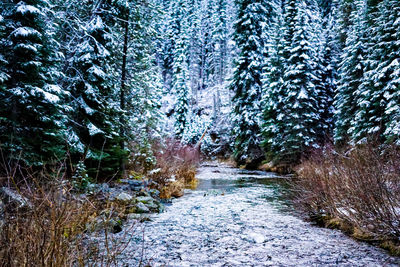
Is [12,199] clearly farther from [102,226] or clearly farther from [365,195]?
[365,195]

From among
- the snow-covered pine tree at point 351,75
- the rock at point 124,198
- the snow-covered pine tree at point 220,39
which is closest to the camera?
the rock at point 124,198

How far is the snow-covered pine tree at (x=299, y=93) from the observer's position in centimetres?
1964

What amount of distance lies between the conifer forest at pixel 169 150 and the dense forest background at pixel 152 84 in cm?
7

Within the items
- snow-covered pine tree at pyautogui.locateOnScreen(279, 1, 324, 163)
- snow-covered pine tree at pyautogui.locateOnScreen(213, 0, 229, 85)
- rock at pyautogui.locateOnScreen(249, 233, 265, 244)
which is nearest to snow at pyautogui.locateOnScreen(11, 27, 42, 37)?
rock at pyautogui.locateOnScreen(249, 233, 265, 244)

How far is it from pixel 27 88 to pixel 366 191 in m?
7.85

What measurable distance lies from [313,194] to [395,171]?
2.61m

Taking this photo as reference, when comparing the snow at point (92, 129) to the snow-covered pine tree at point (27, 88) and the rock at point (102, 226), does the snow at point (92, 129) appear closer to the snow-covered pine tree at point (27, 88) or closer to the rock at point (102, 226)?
the snow-covered pine tree at point (27, 88)

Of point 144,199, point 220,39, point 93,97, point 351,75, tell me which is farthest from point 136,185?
point 220,39

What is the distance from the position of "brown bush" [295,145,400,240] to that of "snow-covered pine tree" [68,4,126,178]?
21.7 ft

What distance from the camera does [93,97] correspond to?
1027cm

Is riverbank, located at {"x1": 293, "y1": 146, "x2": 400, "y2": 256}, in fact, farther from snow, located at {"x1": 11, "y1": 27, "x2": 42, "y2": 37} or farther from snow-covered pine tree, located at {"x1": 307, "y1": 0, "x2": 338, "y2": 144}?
snow-covered pine tree, located at {"x1": 307, "y1": 0, "x2": 338, "y2": 144}

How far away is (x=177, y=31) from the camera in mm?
47500

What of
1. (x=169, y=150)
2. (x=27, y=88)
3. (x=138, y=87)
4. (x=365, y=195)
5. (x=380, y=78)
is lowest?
(x=365, y=195)

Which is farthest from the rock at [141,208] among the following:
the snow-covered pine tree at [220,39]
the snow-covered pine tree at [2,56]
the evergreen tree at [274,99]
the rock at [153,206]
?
the snow-covered pine tree at [220,39]
